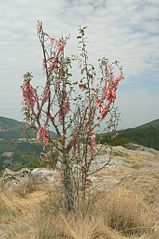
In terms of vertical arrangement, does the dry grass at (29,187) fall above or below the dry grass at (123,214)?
above

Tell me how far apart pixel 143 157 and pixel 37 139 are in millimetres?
14606

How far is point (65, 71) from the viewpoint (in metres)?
7.87

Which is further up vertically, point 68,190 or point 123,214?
point 68,190

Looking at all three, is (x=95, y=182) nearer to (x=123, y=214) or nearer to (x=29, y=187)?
(x=29, y=187)

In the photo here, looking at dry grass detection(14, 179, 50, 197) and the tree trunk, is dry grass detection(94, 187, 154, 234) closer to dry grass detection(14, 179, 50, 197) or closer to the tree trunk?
the tree trunk

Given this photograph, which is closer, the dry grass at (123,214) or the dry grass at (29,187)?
the dry grass at (123,214)

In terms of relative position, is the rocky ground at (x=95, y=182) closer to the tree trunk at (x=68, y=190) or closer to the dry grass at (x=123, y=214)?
→ the tree trunk at (x=68, y=190)

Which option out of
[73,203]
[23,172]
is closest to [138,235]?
[73,203]

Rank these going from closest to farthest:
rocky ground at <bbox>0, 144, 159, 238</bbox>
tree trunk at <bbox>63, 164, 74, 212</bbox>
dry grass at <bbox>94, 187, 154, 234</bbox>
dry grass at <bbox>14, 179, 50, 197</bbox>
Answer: dry grass at <bbox>94, 187, 154, 234</bbox>, tree trunk at <bbox>63, 164, 74, 212</bbox>, rocky ground at <bbox>0, 144, 159, 238</bbox>, dry grass at <bbox>14, 179, 50, 197</bbox>

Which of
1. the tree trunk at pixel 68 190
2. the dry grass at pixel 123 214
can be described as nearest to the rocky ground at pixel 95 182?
the tree trunk at pixel 68 190

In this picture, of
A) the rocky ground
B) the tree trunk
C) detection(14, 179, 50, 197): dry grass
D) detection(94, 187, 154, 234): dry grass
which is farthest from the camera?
detection(14, 179, 50, 197): dry grass

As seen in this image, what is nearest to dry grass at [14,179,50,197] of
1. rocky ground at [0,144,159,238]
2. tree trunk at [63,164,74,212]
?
rocky ground at [0,144,159,238]

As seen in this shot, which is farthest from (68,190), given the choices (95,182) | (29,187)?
(29,187)

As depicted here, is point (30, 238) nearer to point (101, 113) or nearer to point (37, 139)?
point (37, 139)
